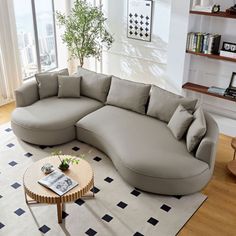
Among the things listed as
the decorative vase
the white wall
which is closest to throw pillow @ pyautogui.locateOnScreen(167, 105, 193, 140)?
the white wall

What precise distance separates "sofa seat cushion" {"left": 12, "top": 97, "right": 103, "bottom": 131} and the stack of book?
160cm

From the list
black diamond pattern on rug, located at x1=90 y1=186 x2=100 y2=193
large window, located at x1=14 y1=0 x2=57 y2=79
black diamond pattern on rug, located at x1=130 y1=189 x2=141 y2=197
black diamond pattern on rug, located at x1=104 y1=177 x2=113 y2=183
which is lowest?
black diamond pattern on rug, located at x1=130 y1=189 x2=141 y2=197

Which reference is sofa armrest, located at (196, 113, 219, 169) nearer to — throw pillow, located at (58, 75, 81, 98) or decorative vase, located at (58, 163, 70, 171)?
decorative vase, located at (58, 163, 70, 171)

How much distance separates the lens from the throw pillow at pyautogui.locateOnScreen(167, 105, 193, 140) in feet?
13.4

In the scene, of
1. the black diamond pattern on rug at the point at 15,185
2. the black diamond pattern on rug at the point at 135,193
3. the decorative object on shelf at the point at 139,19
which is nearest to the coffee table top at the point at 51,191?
the black diamond pattern on rug at the point at 15,185

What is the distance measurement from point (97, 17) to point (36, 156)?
104 inches

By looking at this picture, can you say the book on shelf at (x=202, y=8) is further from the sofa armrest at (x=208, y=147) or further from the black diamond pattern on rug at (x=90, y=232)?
the black diamond pattern on rug at (x=90, y=232)

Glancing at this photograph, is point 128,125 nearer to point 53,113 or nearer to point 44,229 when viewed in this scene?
point 53,113

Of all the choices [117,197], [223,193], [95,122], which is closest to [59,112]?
[95,122]

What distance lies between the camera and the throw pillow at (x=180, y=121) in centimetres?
407

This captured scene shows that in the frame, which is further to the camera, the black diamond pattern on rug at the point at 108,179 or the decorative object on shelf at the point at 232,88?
the decorative object on shelf at the point at 232,88

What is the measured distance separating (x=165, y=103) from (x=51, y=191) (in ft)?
6.25

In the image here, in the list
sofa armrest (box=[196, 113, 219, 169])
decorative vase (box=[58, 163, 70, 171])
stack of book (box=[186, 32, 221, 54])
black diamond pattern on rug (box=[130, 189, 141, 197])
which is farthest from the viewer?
stack of book (box=[186, 32, 221, 54])

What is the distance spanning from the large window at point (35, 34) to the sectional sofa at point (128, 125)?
1.55 meters
